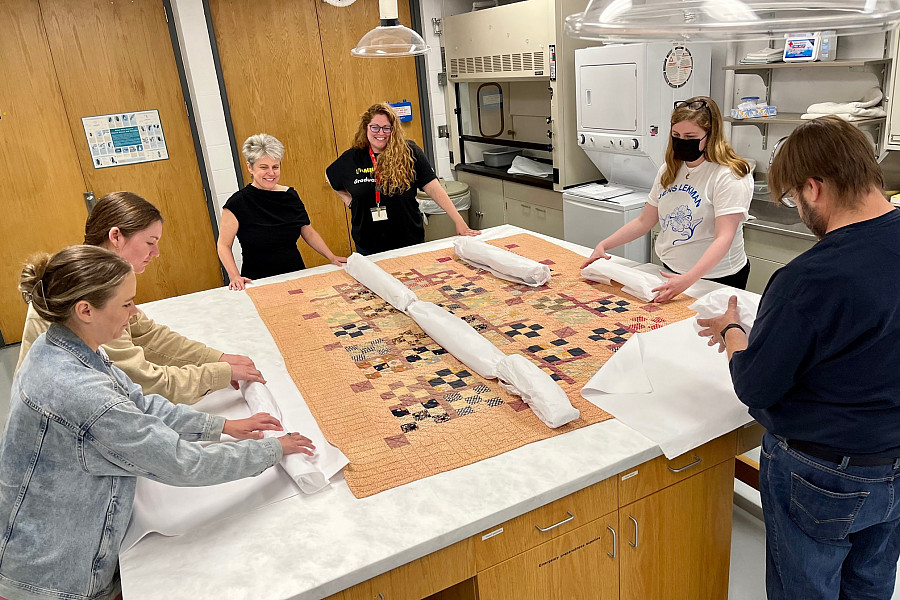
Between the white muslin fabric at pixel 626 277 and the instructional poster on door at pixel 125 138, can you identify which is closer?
the white muslin fabric at pixel 626 277

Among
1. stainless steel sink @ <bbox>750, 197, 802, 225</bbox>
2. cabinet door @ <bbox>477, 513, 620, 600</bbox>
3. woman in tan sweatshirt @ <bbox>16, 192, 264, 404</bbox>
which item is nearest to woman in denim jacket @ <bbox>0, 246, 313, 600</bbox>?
woman in tan sweatshirt @ <bbox>16, 192, 264, 404</bbox>

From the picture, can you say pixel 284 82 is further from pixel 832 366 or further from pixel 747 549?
pixel 832 366

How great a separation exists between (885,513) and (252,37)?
15.6 ft

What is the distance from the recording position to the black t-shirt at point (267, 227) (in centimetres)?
289

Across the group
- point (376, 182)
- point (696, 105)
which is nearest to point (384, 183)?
point (376, 182)

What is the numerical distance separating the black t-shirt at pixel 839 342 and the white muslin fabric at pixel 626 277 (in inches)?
36.9

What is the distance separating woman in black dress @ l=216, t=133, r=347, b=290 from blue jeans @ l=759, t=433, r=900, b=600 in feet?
7.00

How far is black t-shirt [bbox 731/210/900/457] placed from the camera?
1.16m

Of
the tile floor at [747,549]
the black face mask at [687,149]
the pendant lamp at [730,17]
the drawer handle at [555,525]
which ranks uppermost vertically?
the pendant lamp at [730,17]

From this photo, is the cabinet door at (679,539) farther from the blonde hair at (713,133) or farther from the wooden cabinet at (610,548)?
the blonde hair at (713,133)

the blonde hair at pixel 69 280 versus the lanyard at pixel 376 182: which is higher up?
the blonde hair at pixel 69 280

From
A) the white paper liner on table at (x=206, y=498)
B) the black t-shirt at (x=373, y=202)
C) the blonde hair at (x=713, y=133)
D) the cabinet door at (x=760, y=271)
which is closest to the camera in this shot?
the white paper liner on table at (x=206, y=498)

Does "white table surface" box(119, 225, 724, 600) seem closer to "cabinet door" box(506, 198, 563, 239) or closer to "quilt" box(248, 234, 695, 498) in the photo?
"quilt" box(248, 234, 695, 498)

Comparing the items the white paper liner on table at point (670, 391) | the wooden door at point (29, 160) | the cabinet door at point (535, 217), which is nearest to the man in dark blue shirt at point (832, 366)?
the white paper liner on table at point (670, 391)
